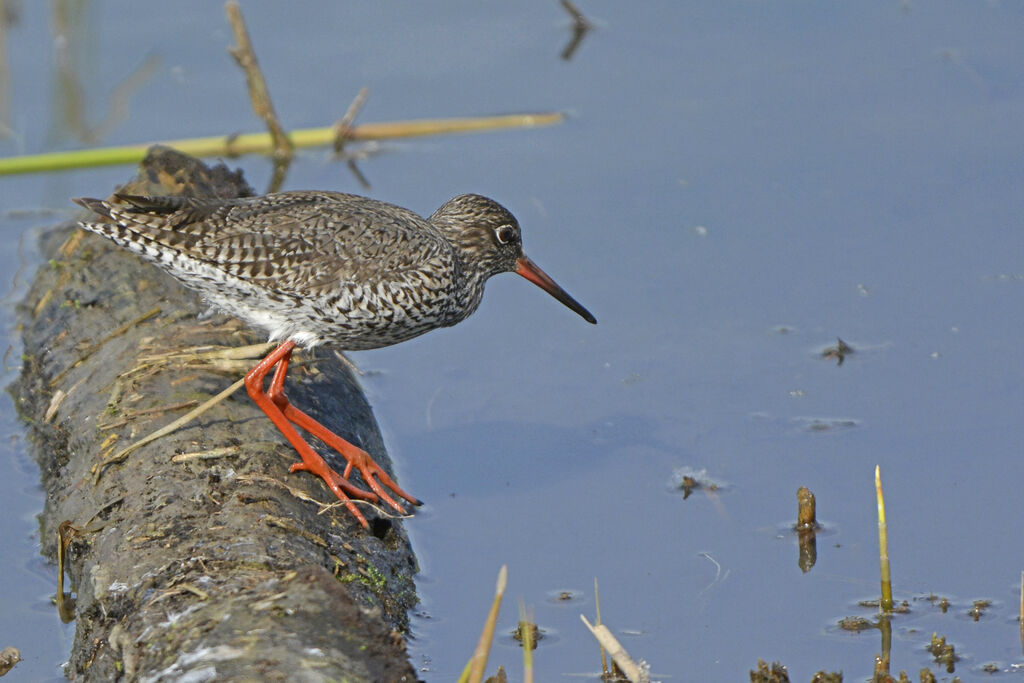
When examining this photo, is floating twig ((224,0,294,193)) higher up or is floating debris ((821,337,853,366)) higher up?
floating twig ((224,0,294,193))

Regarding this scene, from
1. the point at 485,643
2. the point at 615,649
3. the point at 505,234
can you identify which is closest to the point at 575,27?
the point at 505,234

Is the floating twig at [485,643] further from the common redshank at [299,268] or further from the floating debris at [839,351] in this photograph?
the floating debris at [839,351]

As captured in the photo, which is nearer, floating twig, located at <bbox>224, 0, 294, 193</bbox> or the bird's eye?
the bird's eye

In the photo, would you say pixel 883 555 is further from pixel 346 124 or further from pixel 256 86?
pixel 256 86

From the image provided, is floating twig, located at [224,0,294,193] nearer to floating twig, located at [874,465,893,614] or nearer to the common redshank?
the common redshank

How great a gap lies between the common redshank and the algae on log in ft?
1.19

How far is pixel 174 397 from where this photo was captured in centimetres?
690

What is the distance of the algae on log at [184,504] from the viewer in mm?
4887

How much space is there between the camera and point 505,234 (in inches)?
325

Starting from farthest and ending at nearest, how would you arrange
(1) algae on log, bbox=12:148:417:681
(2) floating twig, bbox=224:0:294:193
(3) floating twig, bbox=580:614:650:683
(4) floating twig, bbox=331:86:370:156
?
(4) floating twig, bbox=331:86:370:156 < (2) floating twig, bbox=224:0:294:193 < (1) algae on log, bbox=12:148:417:681 < (3) floating twig, bbox=580:614:650:683

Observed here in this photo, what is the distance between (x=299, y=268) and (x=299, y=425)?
2.75 ft

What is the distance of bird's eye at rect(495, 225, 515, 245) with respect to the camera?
822 centimetres

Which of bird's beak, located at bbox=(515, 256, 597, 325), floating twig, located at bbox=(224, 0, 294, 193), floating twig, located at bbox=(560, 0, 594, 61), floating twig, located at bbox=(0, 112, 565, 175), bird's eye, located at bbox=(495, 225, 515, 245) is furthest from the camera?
floating twig, located at bbox=(560, 0, 594, 61)

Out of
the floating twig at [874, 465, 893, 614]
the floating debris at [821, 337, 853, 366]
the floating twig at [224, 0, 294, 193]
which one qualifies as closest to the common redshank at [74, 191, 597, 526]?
the floating twig at [874, 465, 893, 614]
